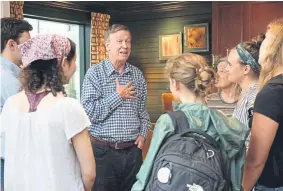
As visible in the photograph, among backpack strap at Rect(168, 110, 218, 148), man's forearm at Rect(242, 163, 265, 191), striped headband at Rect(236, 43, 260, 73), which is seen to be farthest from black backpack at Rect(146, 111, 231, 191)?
striped headband at Rect(236, 43, 260, 73)

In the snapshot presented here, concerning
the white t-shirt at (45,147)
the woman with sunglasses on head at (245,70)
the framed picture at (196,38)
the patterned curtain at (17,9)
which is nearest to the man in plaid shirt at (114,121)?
the woman with sunglasses on head at (245,70)

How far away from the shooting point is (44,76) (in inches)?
67.2

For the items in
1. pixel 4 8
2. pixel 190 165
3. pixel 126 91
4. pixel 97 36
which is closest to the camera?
pixel 190 165

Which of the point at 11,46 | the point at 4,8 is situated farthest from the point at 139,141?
the point at 4,8

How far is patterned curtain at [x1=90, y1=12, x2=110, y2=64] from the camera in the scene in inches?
287

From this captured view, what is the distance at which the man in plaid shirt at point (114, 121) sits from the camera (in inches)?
104

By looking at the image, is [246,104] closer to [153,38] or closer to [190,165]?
[190,165]

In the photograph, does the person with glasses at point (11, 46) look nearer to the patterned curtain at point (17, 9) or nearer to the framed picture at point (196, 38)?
the patterned curtain at point (17, 9)

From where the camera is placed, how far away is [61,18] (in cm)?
693

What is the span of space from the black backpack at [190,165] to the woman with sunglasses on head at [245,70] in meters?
0.63

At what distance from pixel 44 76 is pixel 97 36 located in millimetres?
5796

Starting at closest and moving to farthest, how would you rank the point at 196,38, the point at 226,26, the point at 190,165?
1. the point at 190,165
2. the point at 226,26
3. the point at 196,38

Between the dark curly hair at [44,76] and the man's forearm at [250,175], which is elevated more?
the dark curly hair at [44,76]

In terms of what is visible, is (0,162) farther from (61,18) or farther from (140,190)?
(61,18)
